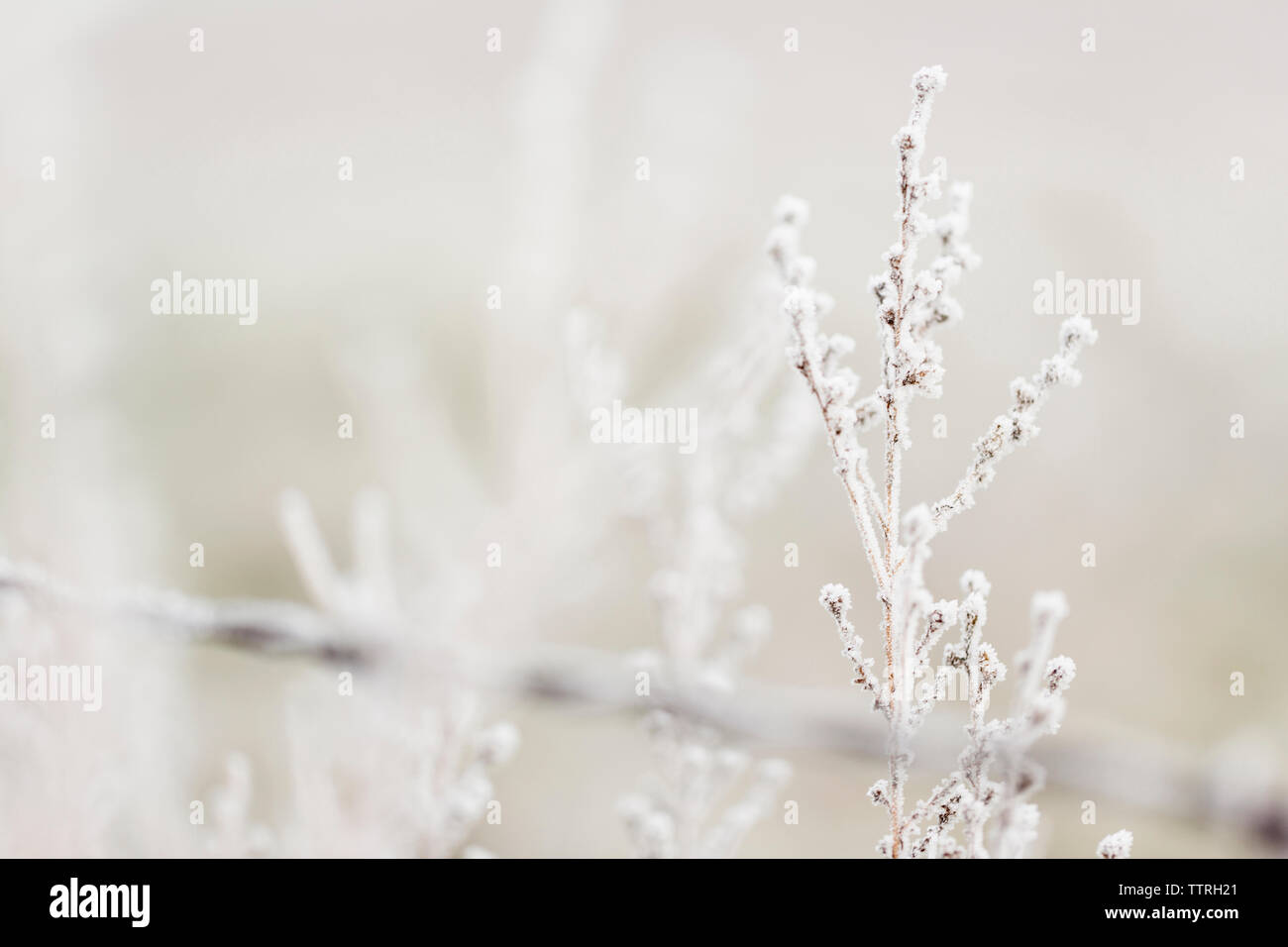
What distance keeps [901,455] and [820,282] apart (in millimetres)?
6027

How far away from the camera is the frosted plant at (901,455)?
2.25ft

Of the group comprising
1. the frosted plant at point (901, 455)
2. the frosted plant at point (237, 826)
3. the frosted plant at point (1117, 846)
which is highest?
the frosted plant at point (901, 455)

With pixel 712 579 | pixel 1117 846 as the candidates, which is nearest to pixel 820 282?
pixel 712 579

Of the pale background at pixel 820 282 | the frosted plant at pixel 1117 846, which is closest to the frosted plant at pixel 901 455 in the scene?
the frosted plant at pixel 1117 846

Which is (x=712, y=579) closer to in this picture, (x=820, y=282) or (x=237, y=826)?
(x=237, y=826)

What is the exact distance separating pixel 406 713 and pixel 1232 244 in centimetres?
785

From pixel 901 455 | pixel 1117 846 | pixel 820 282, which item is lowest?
pixel 1117 846

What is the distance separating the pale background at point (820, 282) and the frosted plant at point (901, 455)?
8.70 feet

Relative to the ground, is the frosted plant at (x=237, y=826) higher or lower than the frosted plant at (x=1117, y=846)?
lower

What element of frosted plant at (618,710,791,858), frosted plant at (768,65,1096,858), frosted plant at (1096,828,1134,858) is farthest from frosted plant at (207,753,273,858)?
frosted plant at (1096,828,1134,858)

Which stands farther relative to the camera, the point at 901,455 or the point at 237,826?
the point at 237,826

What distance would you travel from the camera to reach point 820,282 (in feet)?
21.2

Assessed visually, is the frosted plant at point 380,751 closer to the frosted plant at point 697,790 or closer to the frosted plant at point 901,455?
the frosted plant at point 697,790
